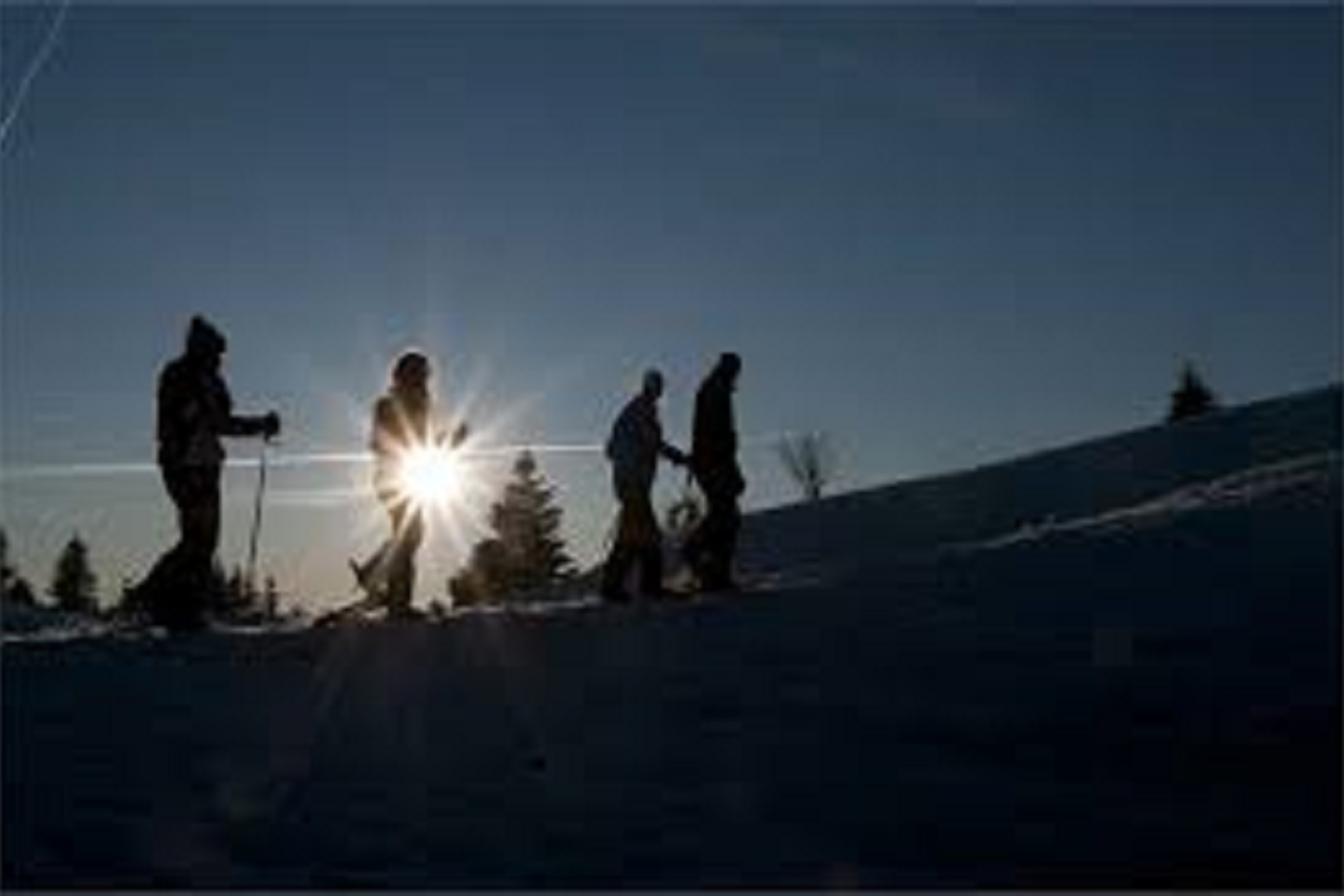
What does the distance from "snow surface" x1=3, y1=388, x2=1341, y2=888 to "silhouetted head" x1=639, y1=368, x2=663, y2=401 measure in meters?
2.01

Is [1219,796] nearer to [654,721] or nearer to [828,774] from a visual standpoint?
[828,774]

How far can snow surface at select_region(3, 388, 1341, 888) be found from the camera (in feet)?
39.2

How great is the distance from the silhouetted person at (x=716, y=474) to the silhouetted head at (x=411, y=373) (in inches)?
108

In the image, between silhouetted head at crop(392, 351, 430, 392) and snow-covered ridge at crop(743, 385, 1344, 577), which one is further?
snow-covered ridge at crop(743, 385, 1344, 577)

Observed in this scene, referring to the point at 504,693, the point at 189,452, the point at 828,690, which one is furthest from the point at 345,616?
the point at 828,690

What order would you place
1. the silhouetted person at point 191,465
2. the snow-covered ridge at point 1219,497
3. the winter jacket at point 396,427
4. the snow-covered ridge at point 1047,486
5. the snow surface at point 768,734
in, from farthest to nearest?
the snow-covered ridge at point 1047,486
the snow-covered ridge at point 1219,497
the winter jacket at point 396,427
the silhouetted person at point 191,465
the snow surface at point 768,734

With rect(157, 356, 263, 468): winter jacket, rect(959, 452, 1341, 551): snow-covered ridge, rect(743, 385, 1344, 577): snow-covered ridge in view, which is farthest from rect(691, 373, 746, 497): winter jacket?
rect(743, 385, 1344, 577): snow-covered ridge

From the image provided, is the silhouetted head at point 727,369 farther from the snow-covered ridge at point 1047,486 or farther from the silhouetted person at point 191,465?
the snow-covered ridge at point 1047,486

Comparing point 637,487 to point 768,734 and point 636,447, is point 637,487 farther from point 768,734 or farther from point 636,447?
point 768,734

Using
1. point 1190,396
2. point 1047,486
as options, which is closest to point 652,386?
point 1047,486

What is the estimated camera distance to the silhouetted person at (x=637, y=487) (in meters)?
21.2

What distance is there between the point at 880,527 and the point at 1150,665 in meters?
23.1

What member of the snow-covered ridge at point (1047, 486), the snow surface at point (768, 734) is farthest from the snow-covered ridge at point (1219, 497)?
the snow-covered ridge at point (1047, 486)

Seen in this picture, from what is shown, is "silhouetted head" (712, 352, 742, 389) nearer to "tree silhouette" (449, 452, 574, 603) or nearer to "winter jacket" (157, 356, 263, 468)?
"winter jacket" (157, 356, 263, 468)
